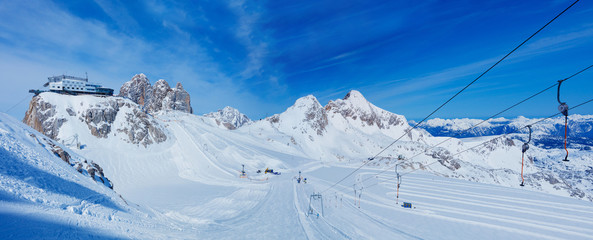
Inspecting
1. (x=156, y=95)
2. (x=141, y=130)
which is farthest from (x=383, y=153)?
(x=156, y=95)

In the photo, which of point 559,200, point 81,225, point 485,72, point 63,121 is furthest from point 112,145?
point 559,200

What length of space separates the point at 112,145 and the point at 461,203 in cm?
7833

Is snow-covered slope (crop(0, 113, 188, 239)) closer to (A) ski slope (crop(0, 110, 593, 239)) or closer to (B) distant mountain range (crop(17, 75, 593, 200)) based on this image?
(A) ski slope (crop(0, 110, 593, 239))

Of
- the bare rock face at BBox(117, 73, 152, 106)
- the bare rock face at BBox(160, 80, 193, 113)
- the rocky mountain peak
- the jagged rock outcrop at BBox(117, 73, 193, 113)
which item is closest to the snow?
the bare rock face at BBox(160, 80, 193, 113)

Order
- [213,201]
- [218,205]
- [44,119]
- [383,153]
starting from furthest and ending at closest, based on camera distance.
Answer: [383,153] < [44,119] < [213,201] < [218,205]

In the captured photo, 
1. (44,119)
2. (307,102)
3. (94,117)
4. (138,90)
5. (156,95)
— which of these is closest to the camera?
(44,119)

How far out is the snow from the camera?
10633mm

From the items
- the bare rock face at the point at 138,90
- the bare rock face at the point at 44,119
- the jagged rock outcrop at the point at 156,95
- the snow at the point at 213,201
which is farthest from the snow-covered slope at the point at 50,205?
the bare rock face at the point at 138,90

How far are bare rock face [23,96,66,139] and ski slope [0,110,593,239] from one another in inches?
307

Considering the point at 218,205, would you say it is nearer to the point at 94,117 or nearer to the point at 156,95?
the point at 94,117

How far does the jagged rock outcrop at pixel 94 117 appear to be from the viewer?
55719 millimetres

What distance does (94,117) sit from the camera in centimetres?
6016

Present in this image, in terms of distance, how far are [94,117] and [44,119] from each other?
30.6ft

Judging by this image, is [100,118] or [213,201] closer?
[213,201]
